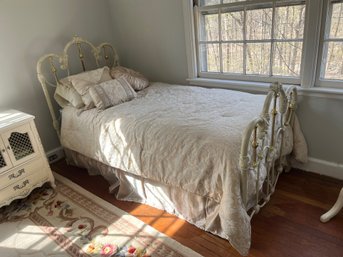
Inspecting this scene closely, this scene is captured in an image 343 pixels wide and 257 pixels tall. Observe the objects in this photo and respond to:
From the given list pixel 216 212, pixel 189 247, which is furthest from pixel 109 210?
pixel 216 212

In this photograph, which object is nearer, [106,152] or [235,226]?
[235,226]

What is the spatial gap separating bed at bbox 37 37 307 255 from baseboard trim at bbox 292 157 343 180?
162 millimetres

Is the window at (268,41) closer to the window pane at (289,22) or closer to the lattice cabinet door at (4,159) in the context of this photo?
the window pane at (289,22)

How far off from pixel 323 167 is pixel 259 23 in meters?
1.31

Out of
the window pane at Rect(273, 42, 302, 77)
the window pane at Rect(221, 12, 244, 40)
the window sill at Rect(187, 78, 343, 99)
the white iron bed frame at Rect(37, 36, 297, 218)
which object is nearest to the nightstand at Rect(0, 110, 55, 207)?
the white iron bed frame at Rect(37, 36, 297, 218)

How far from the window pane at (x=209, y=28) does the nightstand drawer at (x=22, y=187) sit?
76.5 inches

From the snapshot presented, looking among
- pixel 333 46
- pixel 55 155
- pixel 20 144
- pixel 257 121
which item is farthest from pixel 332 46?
pixel 55 155

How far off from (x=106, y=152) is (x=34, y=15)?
5.00 ft

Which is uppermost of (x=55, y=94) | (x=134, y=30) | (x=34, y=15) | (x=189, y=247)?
(x=34, y=15)

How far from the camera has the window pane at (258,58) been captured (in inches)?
86.7

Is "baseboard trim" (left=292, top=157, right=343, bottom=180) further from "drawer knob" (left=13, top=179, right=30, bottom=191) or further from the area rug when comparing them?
"drawer knob" (left=13, top=179, right=30, bottom=191)

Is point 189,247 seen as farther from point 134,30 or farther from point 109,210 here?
point 134,30

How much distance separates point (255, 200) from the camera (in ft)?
5.52

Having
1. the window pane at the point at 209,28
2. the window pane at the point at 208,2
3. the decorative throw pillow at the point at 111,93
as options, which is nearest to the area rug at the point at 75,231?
the decorative throw pillow at the point at 111,93
